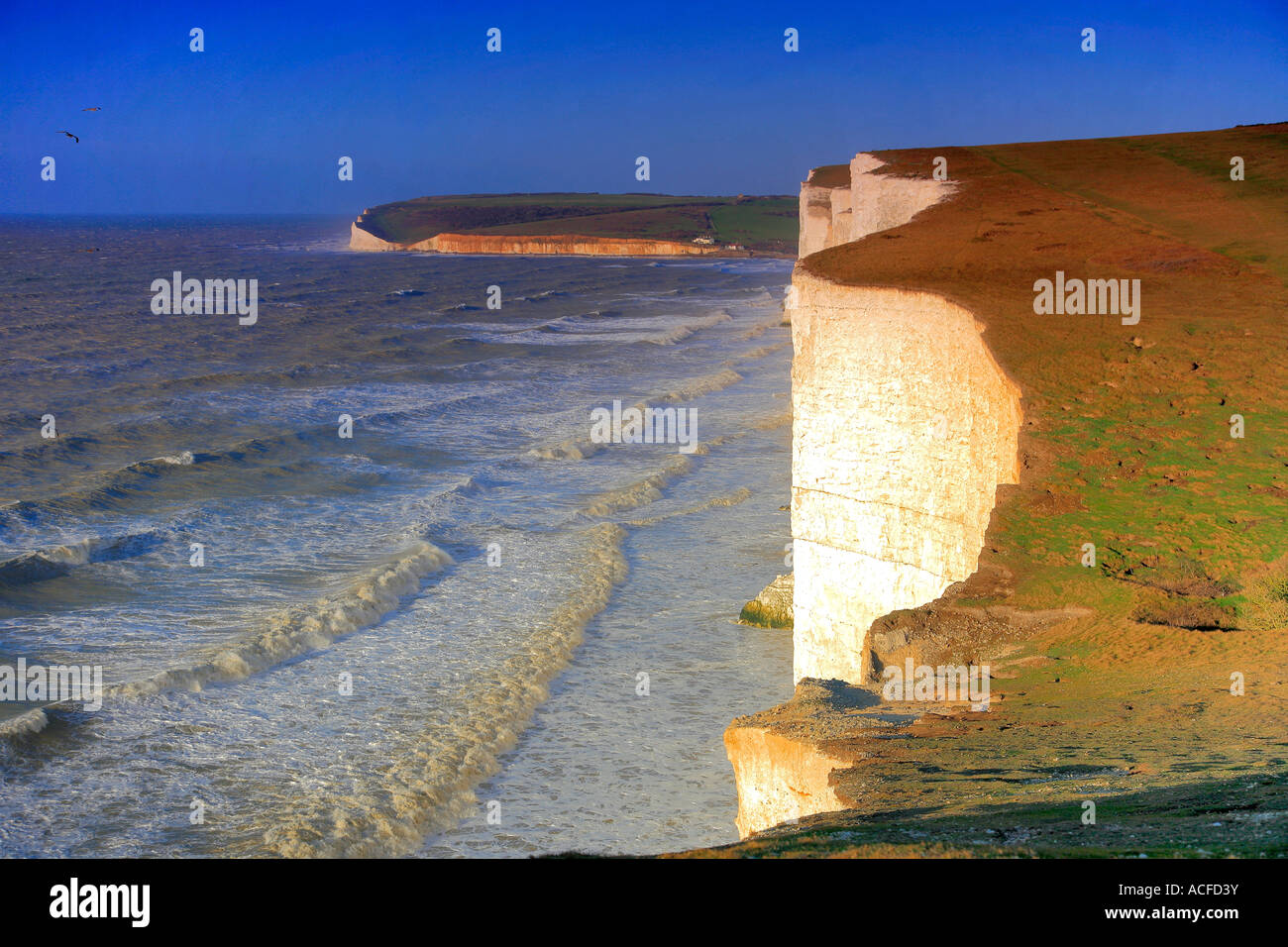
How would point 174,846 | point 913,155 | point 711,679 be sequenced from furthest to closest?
1. point 913,155
2. point 711,679
3. point 174,846

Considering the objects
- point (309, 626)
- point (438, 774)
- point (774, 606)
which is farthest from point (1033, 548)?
point (309, 626)

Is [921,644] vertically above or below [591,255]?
below

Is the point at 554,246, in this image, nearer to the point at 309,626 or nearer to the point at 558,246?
the point at 558,246

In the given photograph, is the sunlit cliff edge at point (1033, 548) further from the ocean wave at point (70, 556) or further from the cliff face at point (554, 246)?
the cliff face at point (554, 246)
